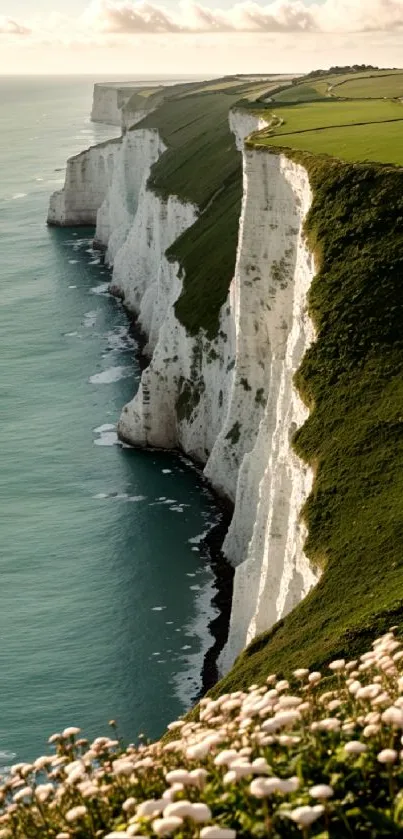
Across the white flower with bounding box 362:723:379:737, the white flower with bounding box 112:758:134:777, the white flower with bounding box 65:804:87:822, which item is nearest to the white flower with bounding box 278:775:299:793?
the white flower with bounding box 362:723:379:737

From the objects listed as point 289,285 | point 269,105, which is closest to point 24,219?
point 269,105

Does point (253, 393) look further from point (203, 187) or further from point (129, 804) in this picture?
point (129, 804)

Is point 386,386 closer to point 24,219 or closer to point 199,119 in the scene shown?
point 199,119

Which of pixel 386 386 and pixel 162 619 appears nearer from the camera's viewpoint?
pixel 386 386

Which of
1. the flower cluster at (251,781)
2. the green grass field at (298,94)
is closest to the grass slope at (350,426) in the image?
the flower cluster at (251,781)

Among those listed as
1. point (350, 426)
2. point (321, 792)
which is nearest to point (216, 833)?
point (321, 792)

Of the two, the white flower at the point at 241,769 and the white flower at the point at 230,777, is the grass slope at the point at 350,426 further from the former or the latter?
the white flower at the point at 241,769
